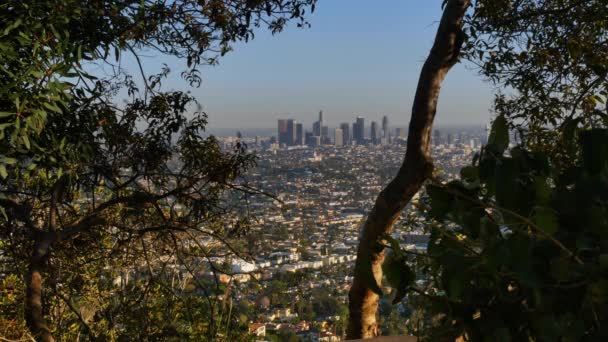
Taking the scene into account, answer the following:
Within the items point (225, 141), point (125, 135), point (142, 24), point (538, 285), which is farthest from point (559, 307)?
point (225, 141)

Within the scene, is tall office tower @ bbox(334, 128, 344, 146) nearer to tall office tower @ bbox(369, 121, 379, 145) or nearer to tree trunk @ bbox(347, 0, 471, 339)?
tall office tower @ bbox(369, 121, 379, 145)

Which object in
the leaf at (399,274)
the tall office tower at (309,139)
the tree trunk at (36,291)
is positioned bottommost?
the tree trunk at (36,291)

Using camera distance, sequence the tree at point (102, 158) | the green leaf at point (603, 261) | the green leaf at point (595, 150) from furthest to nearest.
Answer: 1. the tree at point (102, 158)
2. the green leaf at point (595, 150)
3. the green leaf at point (603, 261)

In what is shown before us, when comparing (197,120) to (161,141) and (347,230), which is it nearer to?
(161,141)

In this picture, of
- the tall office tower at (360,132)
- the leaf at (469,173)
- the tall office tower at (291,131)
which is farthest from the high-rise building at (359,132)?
the leaf at (469,173)

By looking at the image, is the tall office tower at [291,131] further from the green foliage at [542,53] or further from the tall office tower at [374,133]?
the green foliage at [542,53]

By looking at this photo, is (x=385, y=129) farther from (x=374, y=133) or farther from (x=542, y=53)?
(x=542, y=53)
